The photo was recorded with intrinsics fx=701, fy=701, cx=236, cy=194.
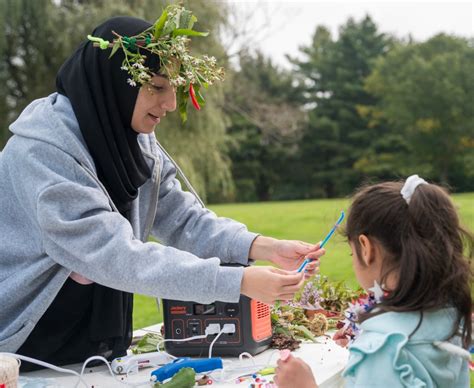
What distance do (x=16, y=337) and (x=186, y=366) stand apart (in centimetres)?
47

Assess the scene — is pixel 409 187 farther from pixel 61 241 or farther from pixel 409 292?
pixel 61 241

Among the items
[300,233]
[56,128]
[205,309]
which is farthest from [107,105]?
[300,233]

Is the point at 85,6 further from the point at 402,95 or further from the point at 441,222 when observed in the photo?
the point at 402,95

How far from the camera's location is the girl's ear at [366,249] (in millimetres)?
1590

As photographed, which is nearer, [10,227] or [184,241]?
[10,227]

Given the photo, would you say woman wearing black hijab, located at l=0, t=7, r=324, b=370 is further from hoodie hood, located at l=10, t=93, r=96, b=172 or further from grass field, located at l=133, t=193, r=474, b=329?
grass field, located at l=133, t=193, r=474, b=329

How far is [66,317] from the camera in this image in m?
2.02

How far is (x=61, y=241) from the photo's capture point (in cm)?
180

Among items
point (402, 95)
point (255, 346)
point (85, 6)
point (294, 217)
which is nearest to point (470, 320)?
point (255, 346)

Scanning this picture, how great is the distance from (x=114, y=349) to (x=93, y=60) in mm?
864

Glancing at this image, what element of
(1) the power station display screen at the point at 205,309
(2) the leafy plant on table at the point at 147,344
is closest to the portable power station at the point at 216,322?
(1) the power station display screen at the point at 205,309

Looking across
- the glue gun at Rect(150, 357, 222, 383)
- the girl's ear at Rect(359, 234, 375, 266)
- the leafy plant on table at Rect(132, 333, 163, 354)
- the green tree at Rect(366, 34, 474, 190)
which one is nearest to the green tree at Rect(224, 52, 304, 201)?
the green tree at Rect(366, 34, 474, 190)

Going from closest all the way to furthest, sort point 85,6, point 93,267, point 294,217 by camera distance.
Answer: point 93,267
point 85,6
point 294,217

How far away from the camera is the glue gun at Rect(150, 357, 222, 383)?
1886 mm
